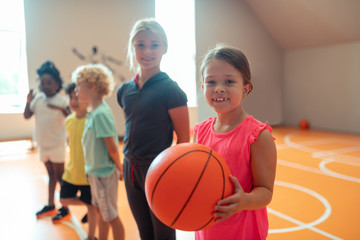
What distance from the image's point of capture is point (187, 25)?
3035mm

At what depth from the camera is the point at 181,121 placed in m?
1.46

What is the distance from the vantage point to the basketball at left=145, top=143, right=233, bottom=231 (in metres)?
0.82

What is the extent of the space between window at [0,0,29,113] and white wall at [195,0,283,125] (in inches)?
193

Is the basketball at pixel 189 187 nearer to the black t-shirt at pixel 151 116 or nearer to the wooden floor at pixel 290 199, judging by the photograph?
the black t-shirt at pixel 151 116

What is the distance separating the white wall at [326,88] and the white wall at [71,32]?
12.3 feet

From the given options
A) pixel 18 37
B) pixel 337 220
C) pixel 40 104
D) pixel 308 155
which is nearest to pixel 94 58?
pixel 18 37

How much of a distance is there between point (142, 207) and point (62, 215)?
1536 mm

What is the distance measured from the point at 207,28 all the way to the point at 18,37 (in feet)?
19.1

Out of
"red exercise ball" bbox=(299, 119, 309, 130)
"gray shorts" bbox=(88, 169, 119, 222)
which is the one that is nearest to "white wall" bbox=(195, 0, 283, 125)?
"gray shorts" bbox=(88, 169, 119, 222)

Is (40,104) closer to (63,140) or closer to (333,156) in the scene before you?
(63,140)

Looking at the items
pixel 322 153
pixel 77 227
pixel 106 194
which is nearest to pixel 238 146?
pixel 106 194

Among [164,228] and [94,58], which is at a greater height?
[94,58]

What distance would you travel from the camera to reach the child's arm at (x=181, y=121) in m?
1.44

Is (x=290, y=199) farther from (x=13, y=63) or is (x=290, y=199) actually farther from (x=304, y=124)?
(x=13, y=63)
